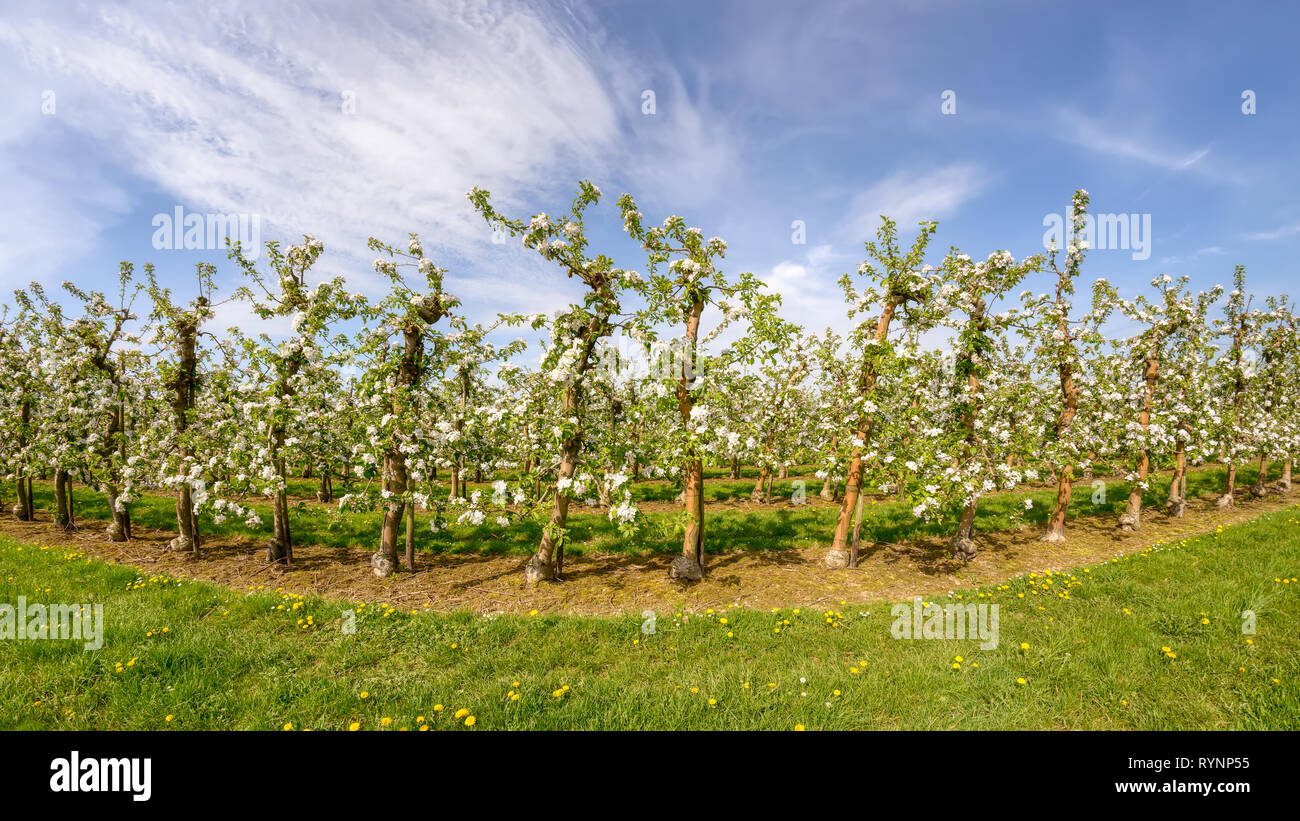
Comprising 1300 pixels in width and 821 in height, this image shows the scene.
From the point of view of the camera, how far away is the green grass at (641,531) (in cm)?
1482

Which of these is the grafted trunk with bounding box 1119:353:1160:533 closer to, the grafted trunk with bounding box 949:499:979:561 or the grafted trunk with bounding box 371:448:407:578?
the grafted trunk with bounding box 949:499:979:561

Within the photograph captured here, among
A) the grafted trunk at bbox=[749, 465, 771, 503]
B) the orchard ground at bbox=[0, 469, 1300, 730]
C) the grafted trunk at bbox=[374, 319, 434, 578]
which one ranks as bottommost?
the grafted trunk at bbox=[749, 465, 771, 503]

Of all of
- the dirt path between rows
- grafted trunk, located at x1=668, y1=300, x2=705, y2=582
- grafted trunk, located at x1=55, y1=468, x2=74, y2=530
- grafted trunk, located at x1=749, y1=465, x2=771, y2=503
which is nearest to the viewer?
grafted trunk, located at x1=668, y1=300, x2=705, y2=582

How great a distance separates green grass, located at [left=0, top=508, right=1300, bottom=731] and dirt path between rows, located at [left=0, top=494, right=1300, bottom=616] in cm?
168

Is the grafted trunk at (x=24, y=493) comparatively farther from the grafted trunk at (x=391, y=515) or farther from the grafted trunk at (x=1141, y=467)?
the grafted trunk at (x=1141, y=467)

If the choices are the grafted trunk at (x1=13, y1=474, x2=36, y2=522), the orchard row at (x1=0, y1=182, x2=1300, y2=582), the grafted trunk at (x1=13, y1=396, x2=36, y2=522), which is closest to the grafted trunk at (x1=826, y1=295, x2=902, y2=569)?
the orchard row at (x1=0, y1=182, x2=1300, y2=582)

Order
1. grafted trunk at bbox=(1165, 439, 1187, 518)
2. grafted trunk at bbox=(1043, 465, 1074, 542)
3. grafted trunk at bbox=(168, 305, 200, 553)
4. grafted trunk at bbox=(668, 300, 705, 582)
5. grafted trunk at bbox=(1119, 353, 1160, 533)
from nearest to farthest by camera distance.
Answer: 1. grafted trunk at bbox=(668, 300, 705, 582)
2. grafted trunk at bbox=(168, 305, 200, 553)
3. grafted trunk at bbox=(1043, 465, 1074, 542)
4. grafted trunk at bbox=(1119, 353, 1160, 533)
5. grafted trunk at bbox=(1165, 439, 1187, 518)

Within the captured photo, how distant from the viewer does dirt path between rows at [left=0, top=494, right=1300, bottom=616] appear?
10.7 m

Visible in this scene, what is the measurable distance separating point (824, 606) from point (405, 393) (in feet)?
34.9

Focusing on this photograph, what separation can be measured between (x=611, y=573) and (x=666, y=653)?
520 centimetres
